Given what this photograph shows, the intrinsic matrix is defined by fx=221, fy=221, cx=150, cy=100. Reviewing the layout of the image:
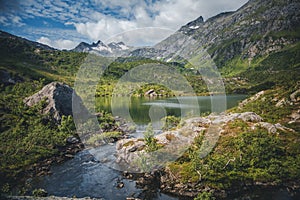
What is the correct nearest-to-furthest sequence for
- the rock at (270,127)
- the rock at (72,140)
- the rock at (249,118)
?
the rock at (270,127)
the rock at (249,118)
the rock at (72,140)

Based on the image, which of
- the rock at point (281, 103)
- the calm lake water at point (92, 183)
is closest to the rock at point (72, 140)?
the calm lake water at point (92, 183)

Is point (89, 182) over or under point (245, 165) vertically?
under

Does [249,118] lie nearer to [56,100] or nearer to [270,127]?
[270,127]

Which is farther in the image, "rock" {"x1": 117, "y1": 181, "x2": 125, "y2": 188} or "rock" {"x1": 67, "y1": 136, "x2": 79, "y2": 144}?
"rock" {"x1": 67, "y1": 136, "x2": 79, "y2": 144}

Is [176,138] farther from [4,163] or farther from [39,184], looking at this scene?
[4,163]

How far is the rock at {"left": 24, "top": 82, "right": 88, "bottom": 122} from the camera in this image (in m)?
71.7

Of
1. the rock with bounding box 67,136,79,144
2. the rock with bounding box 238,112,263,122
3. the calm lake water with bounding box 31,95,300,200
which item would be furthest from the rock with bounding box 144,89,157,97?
the calm lake water with bounding box 31,95,300,200

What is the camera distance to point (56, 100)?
75.4 meters

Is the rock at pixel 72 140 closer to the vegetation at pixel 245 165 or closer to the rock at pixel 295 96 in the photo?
the vegetation at pixel 245 165

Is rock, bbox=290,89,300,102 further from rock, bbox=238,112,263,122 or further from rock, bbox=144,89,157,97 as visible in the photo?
rock, bbox=144,89,157,97

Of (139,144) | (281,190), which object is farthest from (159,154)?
(281,190)

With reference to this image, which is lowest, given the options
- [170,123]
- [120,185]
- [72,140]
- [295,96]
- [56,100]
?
[120,185]

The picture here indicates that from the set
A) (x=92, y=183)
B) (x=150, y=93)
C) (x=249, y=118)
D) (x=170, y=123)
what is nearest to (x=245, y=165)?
(x=249, y=118)

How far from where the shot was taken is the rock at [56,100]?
71.7 m
